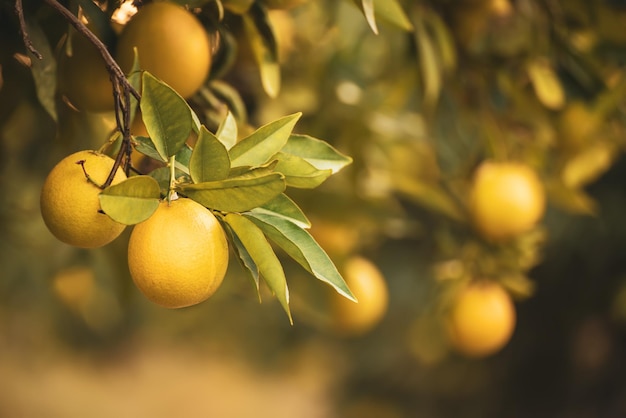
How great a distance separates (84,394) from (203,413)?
0.60 m

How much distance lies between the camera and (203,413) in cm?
369

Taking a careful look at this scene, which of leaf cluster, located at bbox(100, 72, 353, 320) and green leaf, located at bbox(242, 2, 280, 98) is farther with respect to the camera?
green leaf, located at bbox(242, 2, 280, 98)

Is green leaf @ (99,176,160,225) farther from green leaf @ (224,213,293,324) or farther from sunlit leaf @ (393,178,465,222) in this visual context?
sunlit leaf @ (393,178,465,222)

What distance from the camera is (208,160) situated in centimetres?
48

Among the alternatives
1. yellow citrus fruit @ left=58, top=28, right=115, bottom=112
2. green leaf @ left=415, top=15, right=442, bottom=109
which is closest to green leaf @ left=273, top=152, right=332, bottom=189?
yellow citrus fruit @ left=58, top=28, right=115, bottom=112

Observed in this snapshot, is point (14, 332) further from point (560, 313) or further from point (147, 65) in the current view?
point (147, 65)

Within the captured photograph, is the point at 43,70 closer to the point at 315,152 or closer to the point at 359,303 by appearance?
the point at 315,152

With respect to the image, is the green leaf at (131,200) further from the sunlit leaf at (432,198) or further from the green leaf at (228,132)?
the sunlit leaf at (432,198)

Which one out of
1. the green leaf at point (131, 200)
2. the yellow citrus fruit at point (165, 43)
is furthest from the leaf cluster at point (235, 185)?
the yellow citrus fruit at point (165, 43)

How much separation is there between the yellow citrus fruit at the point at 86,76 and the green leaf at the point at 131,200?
22cm

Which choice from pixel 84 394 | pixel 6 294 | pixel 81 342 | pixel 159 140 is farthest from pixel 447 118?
pixel 84 394

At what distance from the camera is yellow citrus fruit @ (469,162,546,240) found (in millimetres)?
1150

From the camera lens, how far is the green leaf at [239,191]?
0.46 meters

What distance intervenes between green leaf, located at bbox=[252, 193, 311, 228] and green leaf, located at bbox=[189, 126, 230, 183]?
40 millimetres
